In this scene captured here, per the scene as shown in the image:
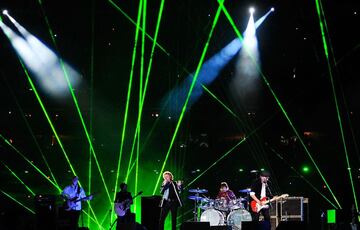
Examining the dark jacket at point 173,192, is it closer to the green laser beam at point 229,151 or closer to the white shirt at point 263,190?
the white shirt at point 263,190

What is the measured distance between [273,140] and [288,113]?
3.60 ft

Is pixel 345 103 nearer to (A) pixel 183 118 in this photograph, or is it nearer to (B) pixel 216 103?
(B) pixel 216 103

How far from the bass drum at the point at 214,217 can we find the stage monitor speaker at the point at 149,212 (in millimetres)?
2046

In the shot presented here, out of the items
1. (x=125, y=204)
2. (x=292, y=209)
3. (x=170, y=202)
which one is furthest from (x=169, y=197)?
(x=292, y=209)

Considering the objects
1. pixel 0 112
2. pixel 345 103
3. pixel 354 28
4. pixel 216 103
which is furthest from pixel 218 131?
pixel 0 112

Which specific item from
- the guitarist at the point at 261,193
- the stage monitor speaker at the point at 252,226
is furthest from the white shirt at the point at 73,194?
the stage monitor speaker at the point at 252,226

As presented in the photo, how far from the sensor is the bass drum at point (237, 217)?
44.7 ft

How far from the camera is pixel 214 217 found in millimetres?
13789

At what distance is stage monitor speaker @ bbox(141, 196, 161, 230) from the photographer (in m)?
12.1

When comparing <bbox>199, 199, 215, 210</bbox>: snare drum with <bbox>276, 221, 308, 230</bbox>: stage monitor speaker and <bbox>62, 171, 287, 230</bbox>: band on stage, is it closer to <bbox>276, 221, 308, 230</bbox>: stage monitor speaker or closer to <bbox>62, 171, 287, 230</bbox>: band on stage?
<bbox>62, 171, 287, 230</bbox>: band on stage

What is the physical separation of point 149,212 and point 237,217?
271cm

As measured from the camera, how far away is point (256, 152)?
18.2 meters

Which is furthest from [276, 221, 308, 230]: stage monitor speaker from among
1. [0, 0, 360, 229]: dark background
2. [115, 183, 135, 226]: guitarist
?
[0, 0, 360, 229]: dark background

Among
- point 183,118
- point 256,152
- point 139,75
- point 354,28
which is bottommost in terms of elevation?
point 256,152
